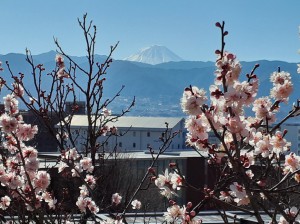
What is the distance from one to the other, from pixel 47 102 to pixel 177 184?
2.73 meters

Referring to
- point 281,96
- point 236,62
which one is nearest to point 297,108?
point 281,96

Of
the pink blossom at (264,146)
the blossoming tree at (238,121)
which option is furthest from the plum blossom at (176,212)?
the pink blossom at (264,146)

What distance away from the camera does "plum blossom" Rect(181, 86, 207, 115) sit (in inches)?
104

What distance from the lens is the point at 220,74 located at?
2.65 m

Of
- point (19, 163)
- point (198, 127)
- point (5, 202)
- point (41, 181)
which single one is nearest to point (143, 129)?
point (5, 202)

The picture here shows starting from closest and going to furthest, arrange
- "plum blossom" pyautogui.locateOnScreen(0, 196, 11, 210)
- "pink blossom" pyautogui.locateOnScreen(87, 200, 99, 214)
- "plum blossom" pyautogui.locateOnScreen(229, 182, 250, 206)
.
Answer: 1. "plum blossom" pyautogui.locateOnScreen(229, 182, 250, 206)
2. "pink blossom" pyautogui.locateOnScreen(87, 200, 99, 214)
3. "plum blossom" pyautogui.locateOnScreen(0, 196, 11, 210)

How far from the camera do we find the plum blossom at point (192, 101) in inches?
104

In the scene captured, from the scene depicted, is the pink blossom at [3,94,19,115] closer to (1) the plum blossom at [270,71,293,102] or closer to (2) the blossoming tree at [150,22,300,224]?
(2) the blossoming tree at [150,22,300,224]

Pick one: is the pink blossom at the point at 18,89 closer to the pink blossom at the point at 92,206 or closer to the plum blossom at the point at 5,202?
the plum blossom at the point at 5,202

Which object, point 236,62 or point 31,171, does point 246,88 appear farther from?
point 31,171

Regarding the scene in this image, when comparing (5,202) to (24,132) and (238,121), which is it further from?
(238,121)

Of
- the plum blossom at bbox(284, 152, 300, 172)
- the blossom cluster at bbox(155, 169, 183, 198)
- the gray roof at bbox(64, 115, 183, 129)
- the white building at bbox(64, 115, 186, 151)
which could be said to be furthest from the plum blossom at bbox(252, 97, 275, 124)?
the white building at bbox(64, 115, 186, 151)

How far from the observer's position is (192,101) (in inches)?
104

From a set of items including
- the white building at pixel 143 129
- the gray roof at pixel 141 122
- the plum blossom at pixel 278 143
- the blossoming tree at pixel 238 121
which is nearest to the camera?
the blossoming tree at pixel 238 121
